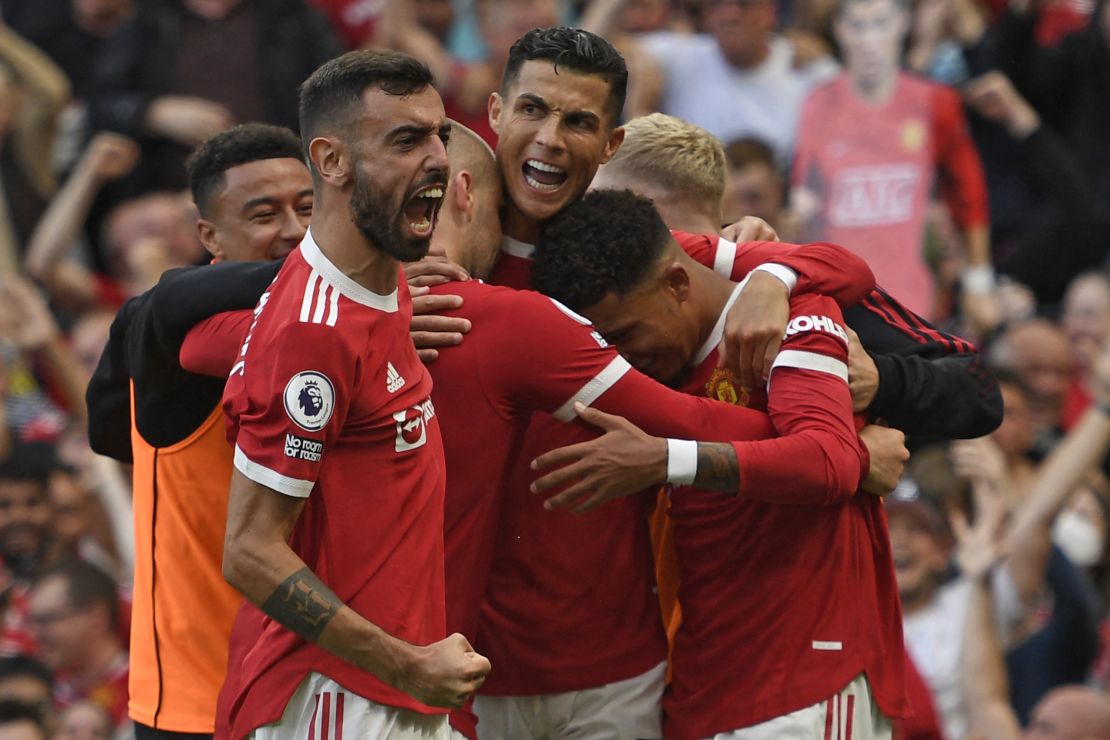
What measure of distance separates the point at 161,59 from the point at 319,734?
598 centimetres

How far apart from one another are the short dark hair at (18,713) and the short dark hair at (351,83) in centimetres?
332

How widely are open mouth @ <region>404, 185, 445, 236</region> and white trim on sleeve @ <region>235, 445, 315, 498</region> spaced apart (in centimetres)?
54

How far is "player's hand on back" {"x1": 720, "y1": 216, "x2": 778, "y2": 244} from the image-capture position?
16.3 ft

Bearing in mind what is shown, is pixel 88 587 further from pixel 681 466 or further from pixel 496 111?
pixel 681 466

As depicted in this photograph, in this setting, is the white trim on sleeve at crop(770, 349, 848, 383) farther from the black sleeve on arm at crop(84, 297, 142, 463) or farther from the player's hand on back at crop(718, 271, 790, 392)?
the black sleeve on arm at crop(84, 297, 142, 463)

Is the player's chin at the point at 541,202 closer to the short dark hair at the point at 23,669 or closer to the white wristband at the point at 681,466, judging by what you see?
the white wristband at the point at 681,466

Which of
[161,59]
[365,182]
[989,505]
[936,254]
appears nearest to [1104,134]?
[936,254]

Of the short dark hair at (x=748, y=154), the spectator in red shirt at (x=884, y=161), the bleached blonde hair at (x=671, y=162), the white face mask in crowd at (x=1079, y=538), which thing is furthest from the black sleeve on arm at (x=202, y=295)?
the spectator in red shirt at (x=884, y=161)

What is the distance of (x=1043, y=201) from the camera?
9219 mm

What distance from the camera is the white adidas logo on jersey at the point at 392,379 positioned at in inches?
149

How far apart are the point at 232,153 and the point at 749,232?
4.38 feet

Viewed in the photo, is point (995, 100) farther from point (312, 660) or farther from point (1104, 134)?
point (312, 660)

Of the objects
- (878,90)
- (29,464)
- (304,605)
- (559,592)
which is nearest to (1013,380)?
(878,90)

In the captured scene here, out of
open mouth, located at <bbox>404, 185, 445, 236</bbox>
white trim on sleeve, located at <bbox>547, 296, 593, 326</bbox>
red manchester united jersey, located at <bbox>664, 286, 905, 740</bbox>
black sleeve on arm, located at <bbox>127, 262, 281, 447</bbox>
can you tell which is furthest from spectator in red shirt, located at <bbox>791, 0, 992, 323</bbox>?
open mouth, located at <bbox>404, 185, 445, 236</bbox>
